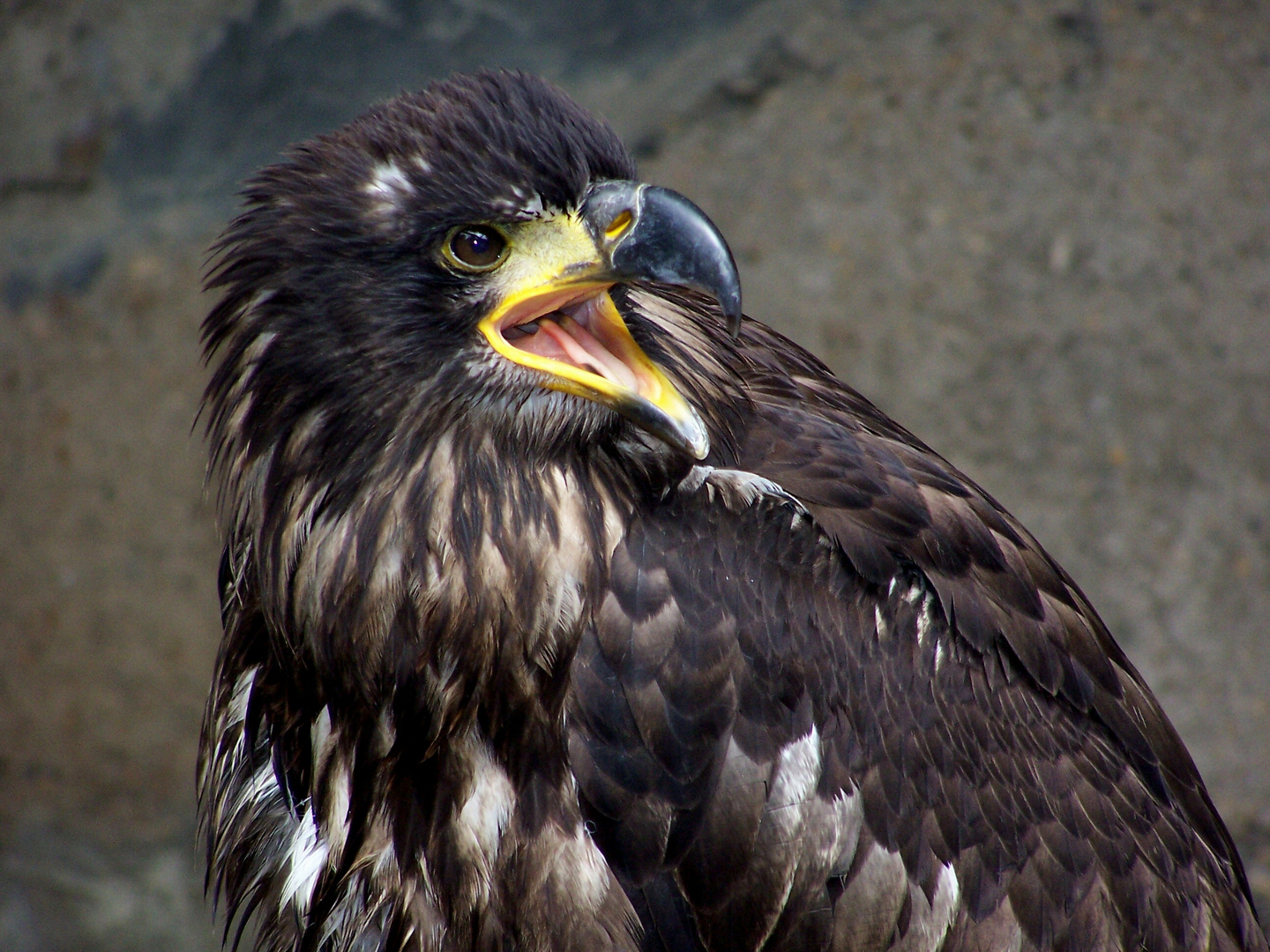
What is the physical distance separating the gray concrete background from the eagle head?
3043mm

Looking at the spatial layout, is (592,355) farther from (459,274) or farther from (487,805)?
(487,805)

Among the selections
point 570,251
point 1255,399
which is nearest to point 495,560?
point 570,251

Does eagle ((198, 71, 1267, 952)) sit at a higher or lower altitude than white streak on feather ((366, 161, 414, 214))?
lower

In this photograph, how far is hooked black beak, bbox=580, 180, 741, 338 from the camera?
236 centimetres

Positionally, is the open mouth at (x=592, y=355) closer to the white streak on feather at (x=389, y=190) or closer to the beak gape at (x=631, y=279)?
the beak gape at (x=631, y=279)

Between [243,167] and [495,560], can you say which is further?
[243,167]

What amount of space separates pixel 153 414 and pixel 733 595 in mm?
3857

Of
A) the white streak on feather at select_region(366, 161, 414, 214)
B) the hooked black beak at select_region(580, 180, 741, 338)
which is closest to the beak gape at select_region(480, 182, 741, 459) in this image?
the hooked black beak at select_region(580, 180, 741, 338)

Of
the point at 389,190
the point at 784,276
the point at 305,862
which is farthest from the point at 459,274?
the point at 784,276

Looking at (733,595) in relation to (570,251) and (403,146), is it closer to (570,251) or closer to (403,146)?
(570,251)

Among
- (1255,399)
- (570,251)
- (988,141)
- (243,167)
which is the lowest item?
(243,167)

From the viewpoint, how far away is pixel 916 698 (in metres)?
2.63

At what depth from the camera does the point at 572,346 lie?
8.36 feet

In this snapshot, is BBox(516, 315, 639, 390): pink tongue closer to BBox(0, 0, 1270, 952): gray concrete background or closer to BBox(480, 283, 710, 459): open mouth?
BBox(480, 283, 710, 459): open mouth
